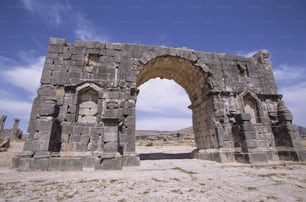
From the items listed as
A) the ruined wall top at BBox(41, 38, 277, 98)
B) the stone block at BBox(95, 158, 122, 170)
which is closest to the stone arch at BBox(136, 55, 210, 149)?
the ruined wall top at BBox(41, 38, 277, 98)

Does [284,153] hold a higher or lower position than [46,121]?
lower

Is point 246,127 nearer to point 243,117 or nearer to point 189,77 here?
point 243,117

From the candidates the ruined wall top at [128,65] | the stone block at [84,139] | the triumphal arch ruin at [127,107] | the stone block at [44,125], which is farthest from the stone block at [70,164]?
the ruined wall top at [128,65]

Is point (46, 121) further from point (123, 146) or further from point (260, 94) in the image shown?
point (260, 94)

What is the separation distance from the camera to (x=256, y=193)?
3025 millimetres

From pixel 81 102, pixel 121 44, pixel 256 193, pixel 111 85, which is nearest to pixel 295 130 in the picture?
pixel 256 193

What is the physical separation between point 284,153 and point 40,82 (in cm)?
1167

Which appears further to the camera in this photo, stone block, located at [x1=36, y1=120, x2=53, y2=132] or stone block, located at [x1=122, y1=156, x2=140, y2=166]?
stone block, located at [x1=122, y1=156, x2=140, y2=166]

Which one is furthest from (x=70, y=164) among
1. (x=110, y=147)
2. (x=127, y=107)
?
(x=127, y=107)

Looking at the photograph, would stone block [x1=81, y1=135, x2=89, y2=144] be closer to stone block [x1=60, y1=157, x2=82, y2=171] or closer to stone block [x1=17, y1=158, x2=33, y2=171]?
stone block [x1=60, y1=157, x2=82, y2=171]

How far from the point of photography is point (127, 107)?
7398 millimetres

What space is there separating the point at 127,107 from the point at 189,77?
4.81 m

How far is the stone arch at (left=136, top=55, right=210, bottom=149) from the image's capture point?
8969 mm

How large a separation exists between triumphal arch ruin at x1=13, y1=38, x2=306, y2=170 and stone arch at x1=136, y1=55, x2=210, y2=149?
Result: 0.20 feet
